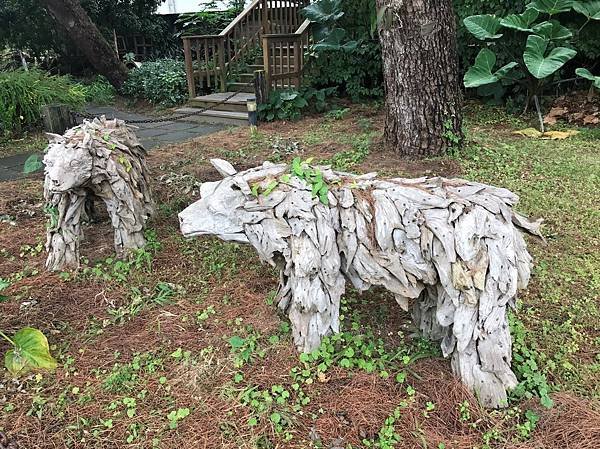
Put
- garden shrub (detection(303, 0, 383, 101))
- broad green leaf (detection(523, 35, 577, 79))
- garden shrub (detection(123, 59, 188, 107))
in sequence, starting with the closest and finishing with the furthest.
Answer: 1. broad green leaf (detection(523, 35, 577, 79))
2. garden shrub (detection(303, 0, 383, 101))
3. garden shrub (detection(123, 59, 188, 107))


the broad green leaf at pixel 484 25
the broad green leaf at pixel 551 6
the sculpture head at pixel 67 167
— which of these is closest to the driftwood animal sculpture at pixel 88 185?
the sculpture head at pixel 67 167

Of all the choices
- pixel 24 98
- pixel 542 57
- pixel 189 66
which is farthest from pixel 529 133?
pixel 24 98

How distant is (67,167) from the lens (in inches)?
Answer: 125

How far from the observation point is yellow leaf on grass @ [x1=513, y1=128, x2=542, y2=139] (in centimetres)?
620

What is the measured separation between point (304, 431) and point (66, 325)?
1.65 m

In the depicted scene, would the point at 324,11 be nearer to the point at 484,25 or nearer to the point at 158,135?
the point at 484,25

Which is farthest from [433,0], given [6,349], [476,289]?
[6,349]

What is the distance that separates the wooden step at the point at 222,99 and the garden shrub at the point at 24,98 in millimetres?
2076

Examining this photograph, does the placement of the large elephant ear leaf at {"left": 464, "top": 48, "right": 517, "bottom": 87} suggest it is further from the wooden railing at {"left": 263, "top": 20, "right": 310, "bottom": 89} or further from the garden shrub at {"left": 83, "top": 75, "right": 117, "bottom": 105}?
the garden shrub at {"left": 83, "top": 75, "right": 117, "bottom": 105}

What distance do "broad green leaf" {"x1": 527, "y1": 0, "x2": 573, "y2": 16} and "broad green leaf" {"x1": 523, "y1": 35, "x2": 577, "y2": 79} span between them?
54 centimetres

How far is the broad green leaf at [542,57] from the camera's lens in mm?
6160

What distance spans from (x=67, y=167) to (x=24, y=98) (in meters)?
5.08

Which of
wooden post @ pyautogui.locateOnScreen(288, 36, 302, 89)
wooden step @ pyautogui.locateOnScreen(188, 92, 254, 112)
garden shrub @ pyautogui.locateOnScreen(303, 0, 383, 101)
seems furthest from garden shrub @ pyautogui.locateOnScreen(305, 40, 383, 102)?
wooden step @ pyautogui.locateOnScreen(188, 92, 254, 112)

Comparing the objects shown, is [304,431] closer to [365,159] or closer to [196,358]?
[196,358]
